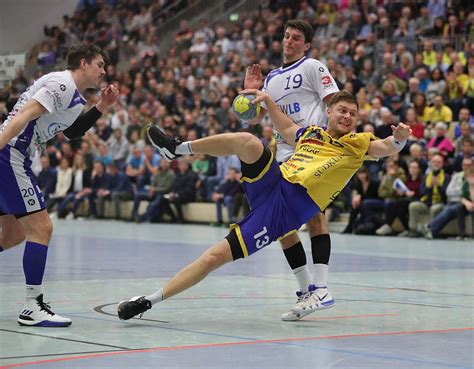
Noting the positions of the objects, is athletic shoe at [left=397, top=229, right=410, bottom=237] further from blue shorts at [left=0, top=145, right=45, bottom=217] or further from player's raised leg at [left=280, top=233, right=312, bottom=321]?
blue shorts at [left=0, top=145, right=45, bottom=217]

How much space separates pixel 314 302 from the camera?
25.1 ft

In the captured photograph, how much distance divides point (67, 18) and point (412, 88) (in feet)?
60.3

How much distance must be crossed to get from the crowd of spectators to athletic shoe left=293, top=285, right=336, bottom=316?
10235mm

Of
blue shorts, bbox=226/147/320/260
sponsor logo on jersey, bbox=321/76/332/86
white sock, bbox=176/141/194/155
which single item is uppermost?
sponsor logo on jersey, bbox=321/76/332/86

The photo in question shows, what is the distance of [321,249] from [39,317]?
2401 mm

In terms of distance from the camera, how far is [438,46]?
22.9 meters

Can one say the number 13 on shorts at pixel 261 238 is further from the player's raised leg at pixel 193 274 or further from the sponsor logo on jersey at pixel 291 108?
the sponsor logo on jersey at pixel 291 108

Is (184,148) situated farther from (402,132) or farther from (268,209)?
(402,132)

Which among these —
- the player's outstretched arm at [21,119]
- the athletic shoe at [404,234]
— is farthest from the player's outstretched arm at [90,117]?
the athletic shoe at [404,234]

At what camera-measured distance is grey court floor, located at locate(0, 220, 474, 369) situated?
5.79m

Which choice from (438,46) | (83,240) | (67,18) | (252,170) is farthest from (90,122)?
(67,18)

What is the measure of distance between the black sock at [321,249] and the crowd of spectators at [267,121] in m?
9.97

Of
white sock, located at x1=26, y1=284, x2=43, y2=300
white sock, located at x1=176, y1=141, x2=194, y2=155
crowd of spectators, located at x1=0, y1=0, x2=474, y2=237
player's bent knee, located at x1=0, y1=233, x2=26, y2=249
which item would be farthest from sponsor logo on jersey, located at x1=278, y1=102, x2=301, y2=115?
crowd of spectators, located at x1=0, y1=0, x2=474, y2=237

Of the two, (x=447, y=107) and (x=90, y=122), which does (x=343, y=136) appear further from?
(x=447, y=107)
